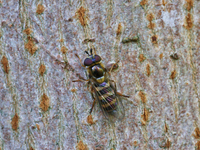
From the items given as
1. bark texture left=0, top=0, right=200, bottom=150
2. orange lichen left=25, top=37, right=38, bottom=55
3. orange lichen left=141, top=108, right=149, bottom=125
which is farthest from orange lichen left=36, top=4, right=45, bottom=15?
orange lichen left=141, top=108, right=149, bottom=125

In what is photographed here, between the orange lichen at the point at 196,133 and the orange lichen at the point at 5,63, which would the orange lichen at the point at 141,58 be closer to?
the orange lichen at the point at 196,133

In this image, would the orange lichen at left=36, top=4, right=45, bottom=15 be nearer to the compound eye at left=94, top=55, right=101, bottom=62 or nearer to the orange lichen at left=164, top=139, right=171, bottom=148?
the compound eye at left=94, top=55, right=101, bottom=62

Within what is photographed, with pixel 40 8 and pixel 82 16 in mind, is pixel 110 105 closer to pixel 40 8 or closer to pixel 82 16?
pixel 82 16

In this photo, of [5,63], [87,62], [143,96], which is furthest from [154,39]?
[5,63]

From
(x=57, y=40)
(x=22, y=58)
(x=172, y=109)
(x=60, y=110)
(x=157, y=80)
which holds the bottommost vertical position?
(x=172, y=109)

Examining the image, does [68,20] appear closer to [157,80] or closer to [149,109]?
[157,80]

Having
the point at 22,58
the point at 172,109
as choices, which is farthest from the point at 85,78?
the point at 172,109
